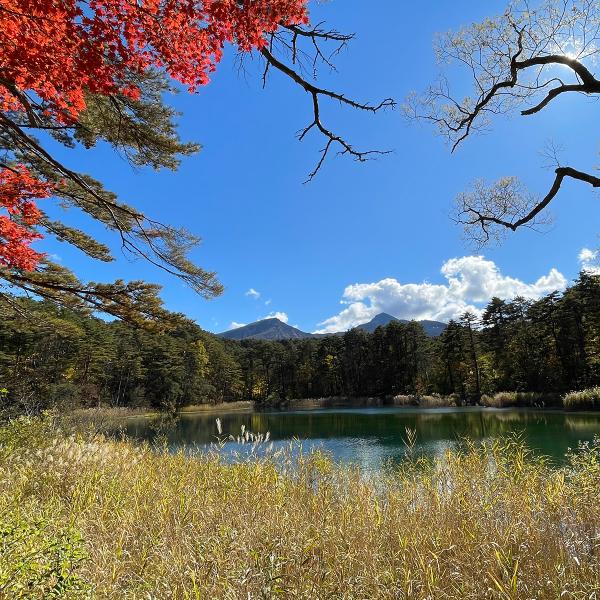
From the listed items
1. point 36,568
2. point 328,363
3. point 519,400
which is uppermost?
point 328,363

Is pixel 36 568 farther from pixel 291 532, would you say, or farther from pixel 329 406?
pixel 329 406

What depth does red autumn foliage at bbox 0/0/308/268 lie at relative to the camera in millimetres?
3776

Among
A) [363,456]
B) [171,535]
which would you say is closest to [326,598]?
[171,535]

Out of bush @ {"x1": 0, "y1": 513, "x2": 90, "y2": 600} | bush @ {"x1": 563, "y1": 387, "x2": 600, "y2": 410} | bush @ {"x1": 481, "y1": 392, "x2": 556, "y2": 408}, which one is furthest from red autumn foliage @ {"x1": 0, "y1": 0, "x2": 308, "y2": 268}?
bush @ {"x1": 481, "y1": 392, "x2": 556, "y2": 408}

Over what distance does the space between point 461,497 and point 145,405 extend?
47.0 m

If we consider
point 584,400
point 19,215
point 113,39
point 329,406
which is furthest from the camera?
point 329,406

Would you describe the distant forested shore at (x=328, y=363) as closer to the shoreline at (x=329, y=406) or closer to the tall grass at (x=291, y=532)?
the shoreline at (x=329, y=406)

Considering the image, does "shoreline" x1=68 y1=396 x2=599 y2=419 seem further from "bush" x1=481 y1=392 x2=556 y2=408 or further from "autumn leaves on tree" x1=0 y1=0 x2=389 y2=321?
"autumn leaves on tree" x1=0 y1=0 x2=389 y2=321

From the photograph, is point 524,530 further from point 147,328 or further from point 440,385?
point 440,385

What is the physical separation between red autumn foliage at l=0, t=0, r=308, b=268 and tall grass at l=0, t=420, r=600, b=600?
13.9ft

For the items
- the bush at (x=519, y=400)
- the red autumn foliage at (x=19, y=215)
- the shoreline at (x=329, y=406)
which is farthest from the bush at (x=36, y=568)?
the bush at (x=519, y=400)

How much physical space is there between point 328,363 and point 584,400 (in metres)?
41.8

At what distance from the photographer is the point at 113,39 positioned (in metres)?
4.50

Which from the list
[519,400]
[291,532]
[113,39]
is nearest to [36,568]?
[291,532]
